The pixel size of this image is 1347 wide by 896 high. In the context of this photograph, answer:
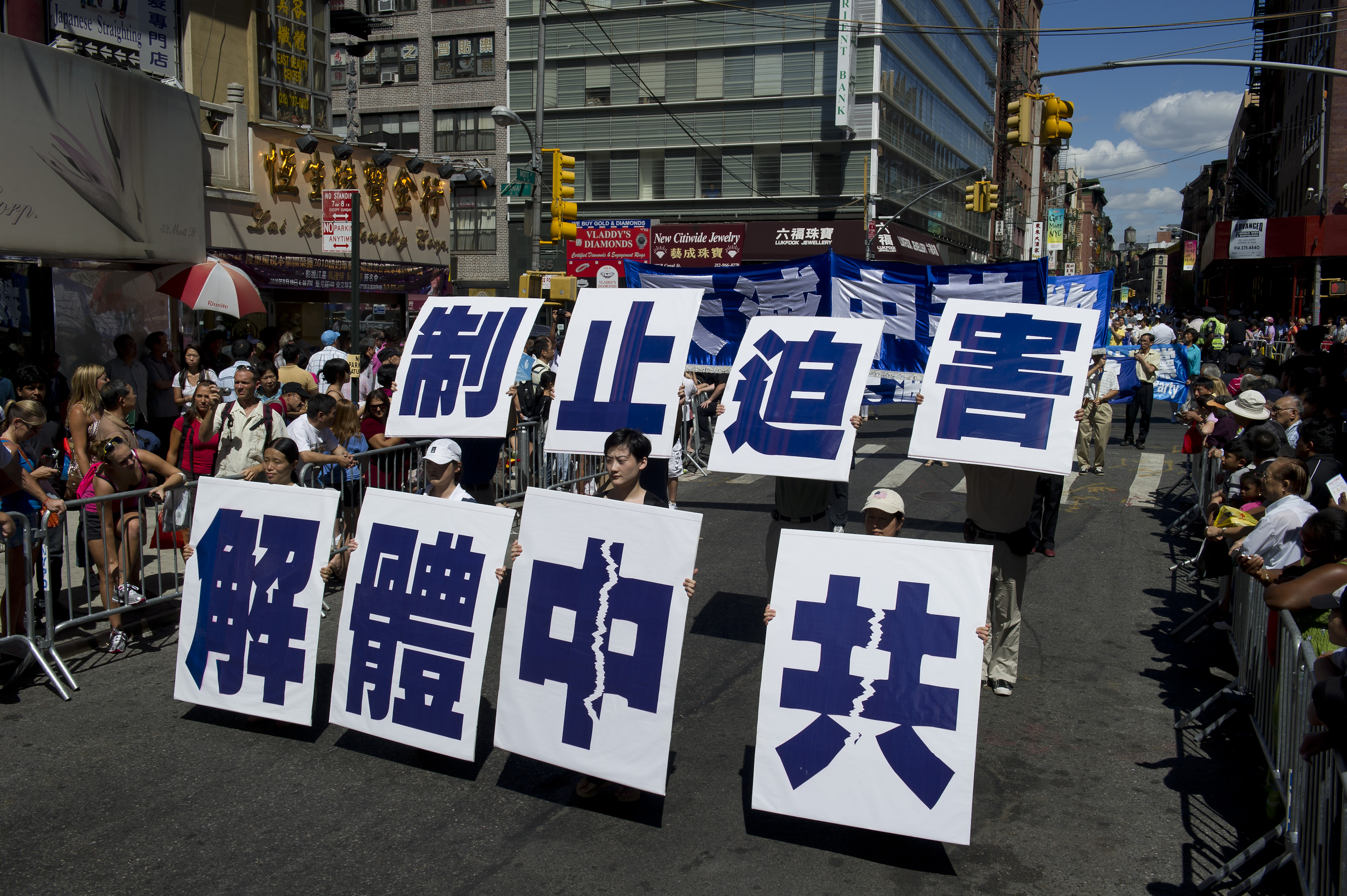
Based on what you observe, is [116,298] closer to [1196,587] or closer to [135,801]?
[135,801]

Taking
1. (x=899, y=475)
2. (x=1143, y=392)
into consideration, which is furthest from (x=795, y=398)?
(x=1143, y=392)

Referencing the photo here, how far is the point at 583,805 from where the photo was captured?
494 cm

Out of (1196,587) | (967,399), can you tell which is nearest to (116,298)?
(967,399)

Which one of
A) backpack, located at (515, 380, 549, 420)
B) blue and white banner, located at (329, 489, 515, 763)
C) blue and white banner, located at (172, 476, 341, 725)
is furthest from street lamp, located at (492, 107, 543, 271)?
blue and white banner, located at (329, 489, 515, 763)

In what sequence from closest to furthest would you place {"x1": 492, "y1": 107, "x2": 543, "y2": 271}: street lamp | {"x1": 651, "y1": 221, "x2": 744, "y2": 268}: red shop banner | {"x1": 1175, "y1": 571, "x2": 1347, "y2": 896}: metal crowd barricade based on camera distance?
{"x1": 1175, "y1": 571, "x2": 1347, "y2": 896}: metal crowd barricade, {"x1": 492, "y1": 107, "x2": 543, "y2": 271}: street lamp, {"x1": 651, "y1": 221, "x2": 744, "y2": 268}: red shop banner

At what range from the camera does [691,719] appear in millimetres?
5984

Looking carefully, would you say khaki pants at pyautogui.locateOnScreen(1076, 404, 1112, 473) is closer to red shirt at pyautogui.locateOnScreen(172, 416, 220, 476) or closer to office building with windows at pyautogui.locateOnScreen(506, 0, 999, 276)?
red shirt at pyautogui.locateOnScreen(172, 416, 220, 476)

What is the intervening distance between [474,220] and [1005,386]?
1590 inches

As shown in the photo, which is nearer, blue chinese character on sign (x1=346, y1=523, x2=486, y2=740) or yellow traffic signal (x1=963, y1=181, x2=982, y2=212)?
blue chinese character on sign (x1=346, y1=523, x2=486, y2=740)

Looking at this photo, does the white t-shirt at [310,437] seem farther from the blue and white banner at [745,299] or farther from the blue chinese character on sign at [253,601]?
the blue and white banner at [745,299]

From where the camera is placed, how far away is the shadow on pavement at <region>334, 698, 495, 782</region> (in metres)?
5.29

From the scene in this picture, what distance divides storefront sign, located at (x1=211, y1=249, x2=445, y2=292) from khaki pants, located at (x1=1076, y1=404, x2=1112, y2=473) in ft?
43.6

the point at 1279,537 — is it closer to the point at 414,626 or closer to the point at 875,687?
the point at 875,687

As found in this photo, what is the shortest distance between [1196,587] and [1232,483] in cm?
157
